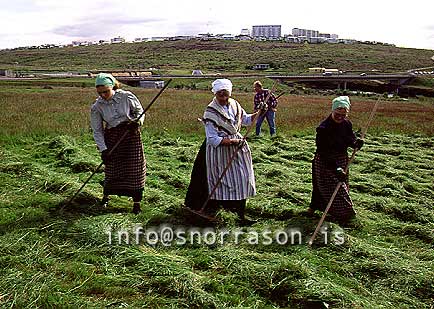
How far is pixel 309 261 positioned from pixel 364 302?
2.34ft

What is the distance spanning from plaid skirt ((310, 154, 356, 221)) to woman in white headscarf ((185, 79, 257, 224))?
2.47ft

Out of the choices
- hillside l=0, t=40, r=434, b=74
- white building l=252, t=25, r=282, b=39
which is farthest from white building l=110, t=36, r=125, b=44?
white building l=252, t=25, r=282, b=39

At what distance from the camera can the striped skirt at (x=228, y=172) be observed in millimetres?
4984

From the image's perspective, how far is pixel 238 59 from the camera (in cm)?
6706

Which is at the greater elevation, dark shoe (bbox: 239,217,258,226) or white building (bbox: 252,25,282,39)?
white building (bbox: 252,25,282,39)

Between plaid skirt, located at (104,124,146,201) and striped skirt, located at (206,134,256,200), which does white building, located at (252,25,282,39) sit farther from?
striped skirt, located at (206,134,256,200)

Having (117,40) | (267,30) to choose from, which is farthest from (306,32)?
(117,40)

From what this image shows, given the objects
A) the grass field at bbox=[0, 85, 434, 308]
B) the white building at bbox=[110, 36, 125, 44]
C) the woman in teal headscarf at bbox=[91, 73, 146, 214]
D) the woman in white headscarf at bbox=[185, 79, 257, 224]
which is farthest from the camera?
the white building at bbox=[110, 36, 125, 44]

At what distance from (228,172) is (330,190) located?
45.0 inches

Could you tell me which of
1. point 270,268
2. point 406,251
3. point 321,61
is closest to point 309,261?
point 270,268

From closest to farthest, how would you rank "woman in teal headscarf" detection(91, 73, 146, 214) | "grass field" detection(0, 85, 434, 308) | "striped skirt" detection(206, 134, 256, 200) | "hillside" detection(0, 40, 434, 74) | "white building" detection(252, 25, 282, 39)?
"grass field" detection(0, 85, 434, 308) → "striped skirt" detection(206, 134, 256, 200) → "woman in teal headscarf" detection(91, 73, 146, 214) → "hillside" detection(0, 40, 434, 74) → "white building" detection(252, 25, 282, 39)

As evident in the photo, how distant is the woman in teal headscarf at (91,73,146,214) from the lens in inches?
201

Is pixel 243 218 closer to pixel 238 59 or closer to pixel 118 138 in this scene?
pixel 118 138

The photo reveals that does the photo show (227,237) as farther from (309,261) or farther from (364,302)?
(364,302)
